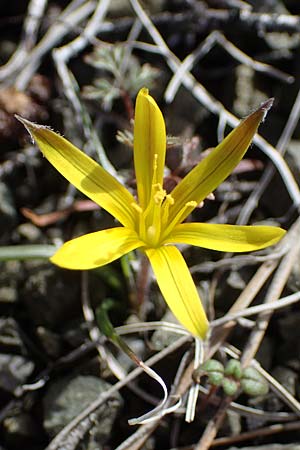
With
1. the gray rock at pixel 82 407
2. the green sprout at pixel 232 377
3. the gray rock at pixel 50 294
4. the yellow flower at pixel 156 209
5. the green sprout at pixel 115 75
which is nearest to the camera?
the yellow flower at pixel 156 209

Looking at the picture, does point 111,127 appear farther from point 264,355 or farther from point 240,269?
point 264,355

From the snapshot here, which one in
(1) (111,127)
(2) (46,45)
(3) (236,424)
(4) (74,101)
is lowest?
(3) (236,424)

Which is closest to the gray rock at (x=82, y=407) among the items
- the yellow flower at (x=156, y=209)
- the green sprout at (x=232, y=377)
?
the green sprout at (x=232, y=377)

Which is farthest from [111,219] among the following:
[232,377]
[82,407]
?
[232,377]

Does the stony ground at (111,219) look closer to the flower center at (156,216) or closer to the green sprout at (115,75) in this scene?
the green sprout at (115,75)

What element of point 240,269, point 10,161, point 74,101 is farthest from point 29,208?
point 240,269

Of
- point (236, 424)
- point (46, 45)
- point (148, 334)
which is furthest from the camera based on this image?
point (46, 45)
